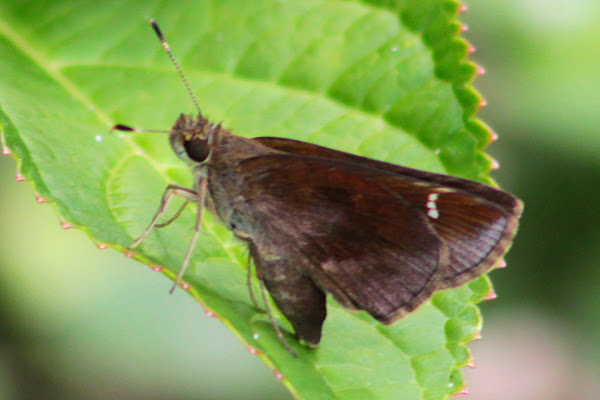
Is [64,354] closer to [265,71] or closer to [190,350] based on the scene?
[190,350]

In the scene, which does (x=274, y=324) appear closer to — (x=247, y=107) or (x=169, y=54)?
(x=247, y=107)

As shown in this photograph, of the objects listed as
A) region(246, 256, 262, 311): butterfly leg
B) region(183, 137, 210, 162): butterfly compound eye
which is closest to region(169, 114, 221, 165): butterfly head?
region(183, 137, 210, 162): butterfly compound eye

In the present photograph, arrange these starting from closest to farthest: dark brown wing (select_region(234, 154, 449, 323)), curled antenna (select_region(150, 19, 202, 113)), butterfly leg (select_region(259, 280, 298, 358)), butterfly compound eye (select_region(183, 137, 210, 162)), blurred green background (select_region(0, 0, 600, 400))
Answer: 1. butterfly leg (select_region(259, 280, 298, 358))
2. dark brown wing (select_region(234, 154, 449, 323))
3. butterfly compound eye (select_region(183, 137, 210, 162))
4. curled antenna (select_region(150, 19, 202, 113))
5. blurred green background (select_region(0, 0, 600, 400))

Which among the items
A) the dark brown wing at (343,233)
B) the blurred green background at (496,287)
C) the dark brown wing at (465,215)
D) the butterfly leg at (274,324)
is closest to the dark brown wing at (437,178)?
the dark brown wing at (465,215)

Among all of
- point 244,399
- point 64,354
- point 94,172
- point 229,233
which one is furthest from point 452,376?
point 64,354

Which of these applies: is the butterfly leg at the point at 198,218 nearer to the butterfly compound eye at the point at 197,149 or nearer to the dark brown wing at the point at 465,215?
the butterfly compound eye at the point at 197,149

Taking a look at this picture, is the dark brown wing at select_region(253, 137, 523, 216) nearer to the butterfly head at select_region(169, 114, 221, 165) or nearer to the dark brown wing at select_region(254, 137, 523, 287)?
the dark brown wing at select_region(254, 137, 523, 287)
